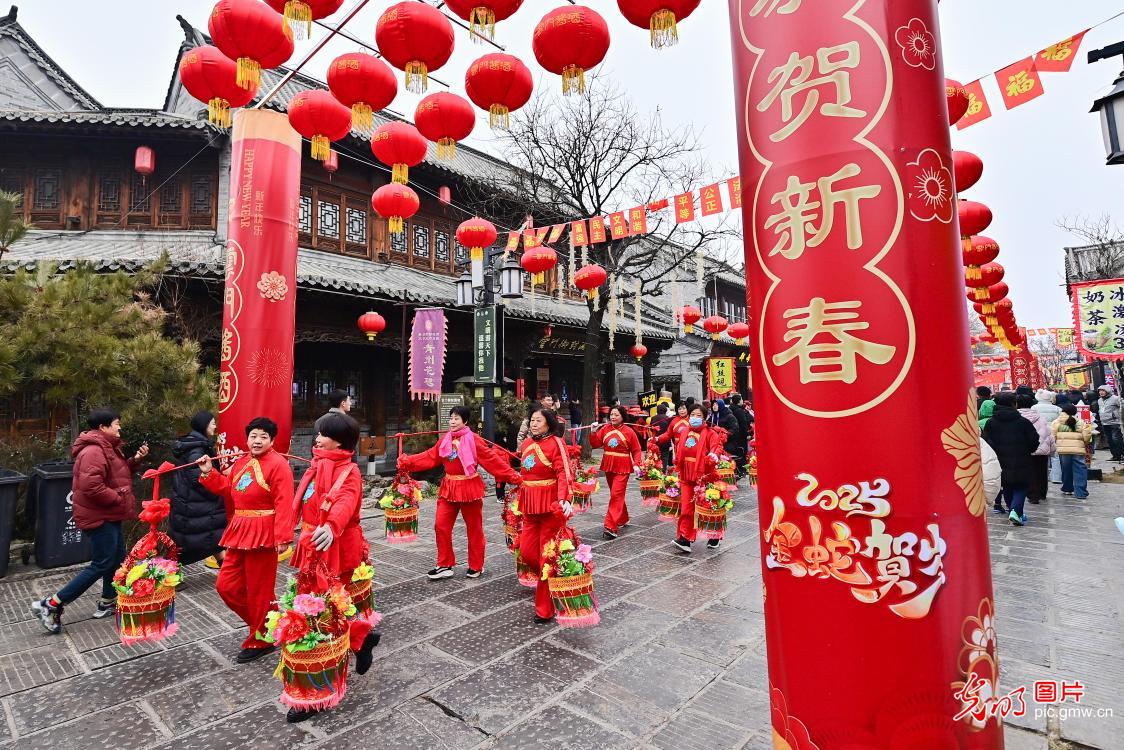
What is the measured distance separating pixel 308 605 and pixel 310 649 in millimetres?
231

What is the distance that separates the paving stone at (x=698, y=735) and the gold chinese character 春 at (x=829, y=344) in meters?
2.03

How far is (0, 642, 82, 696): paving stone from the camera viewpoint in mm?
3469

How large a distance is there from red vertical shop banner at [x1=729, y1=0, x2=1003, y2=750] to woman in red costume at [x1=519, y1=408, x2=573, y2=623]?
2.74m

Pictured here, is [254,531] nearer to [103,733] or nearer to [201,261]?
[103,733]

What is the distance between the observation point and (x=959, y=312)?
6.32 feet

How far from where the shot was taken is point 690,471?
21.3 feet

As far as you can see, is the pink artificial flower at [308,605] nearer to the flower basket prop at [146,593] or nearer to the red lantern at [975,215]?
the flower basket prop at [146,593]

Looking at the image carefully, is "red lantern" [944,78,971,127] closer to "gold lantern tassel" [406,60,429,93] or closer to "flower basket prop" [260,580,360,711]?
"gold lantern tassel" [406,60,429,93]

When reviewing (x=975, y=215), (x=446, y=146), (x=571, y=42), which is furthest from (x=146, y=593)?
(x=975, y=215)

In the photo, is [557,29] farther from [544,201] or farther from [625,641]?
[544,201]

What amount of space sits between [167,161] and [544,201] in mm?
8484

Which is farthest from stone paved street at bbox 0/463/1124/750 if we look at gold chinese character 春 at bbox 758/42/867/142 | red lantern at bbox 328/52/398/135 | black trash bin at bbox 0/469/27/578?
red lantern at bbox 328/52/398/135

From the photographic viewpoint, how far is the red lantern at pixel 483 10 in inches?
147

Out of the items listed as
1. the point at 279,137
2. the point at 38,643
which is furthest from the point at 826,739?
the point at 279,137
